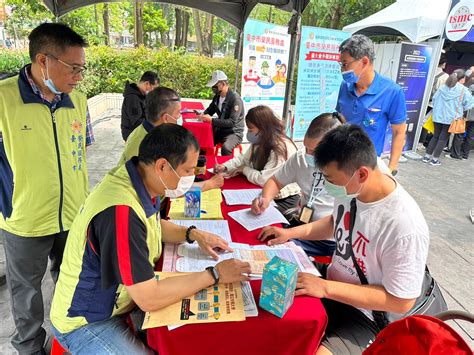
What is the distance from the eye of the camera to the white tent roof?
5.64 metres

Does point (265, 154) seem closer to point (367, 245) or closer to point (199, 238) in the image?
point (199, 238)

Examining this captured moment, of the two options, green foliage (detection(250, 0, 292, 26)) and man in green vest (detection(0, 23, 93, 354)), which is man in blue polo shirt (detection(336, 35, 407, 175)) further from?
green foliage (detection(250, 0, 292, 26))

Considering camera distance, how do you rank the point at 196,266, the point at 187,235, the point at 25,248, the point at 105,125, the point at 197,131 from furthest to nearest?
the point at 105,125, the point at 197,131, the point at 25,248, the point at 187,235, the point at 196,266

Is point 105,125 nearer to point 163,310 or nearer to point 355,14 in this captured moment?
point 163,310

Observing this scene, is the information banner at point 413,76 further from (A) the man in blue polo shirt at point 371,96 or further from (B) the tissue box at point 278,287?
(B) the tissue box at point 278,287

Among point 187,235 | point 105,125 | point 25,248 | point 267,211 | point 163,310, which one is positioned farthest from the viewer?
point 105,125

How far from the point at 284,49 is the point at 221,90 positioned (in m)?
1.23

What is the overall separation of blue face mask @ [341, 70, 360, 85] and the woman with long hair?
4.28 m

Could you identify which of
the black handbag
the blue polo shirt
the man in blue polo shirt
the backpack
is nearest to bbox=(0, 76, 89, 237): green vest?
the black handbag

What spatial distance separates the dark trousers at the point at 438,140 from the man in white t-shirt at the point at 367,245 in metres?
5.68

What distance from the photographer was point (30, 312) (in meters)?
1.55

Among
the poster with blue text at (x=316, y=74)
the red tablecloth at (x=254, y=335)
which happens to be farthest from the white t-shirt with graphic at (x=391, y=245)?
the poster with blue text at (x=316, y=74)

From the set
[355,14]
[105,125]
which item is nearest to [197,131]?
[105,125]

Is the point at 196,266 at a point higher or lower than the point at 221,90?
lower
